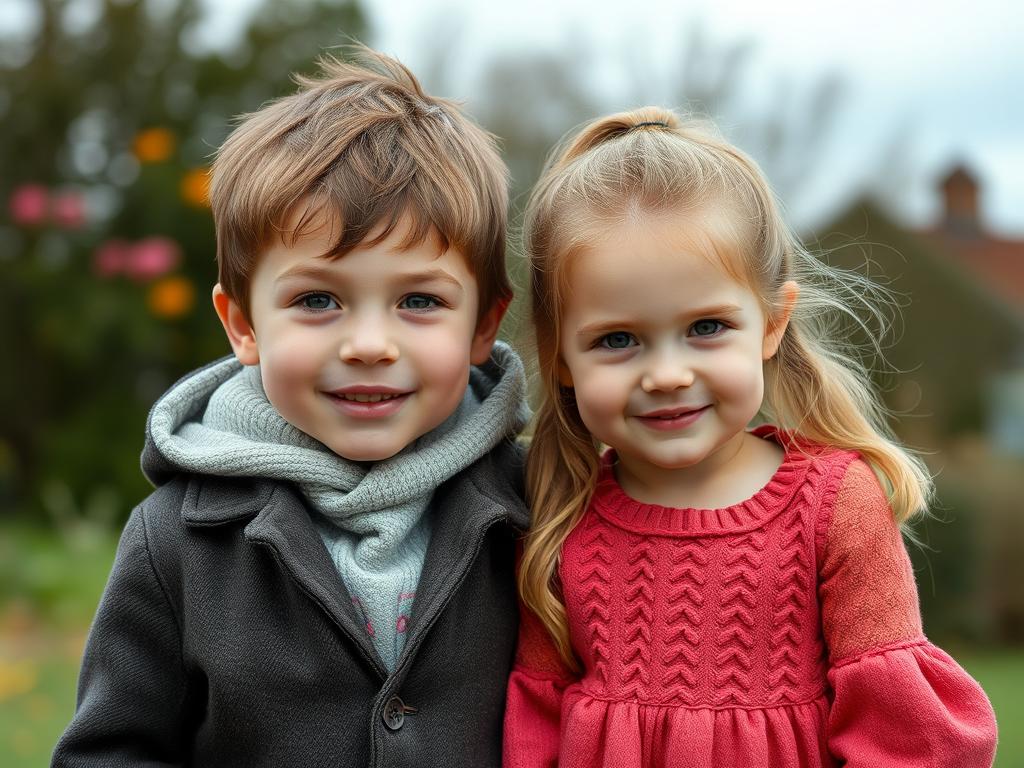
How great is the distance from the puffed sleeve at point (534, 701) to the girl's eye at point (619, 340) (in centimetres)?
55

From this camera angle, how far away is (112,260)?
9.70m

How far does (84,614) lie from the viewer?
690 cm

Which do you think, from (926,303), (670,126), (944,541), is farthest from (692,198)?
(926,303)

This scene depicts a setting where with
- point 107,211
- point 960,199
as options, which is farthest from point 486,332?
point 960,199

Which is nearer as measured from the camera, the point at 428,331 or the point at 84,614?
the point at 428,331

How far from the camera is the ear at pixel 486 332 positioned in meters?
2.38

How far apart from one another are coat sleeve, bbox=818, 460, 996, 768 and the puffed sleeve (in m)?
0.50

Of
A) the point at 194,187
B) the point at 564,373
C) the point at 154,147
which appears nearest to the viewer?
the point at 564,373

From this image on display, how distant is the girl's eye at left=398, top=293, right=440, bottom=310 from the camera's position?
2188 mm

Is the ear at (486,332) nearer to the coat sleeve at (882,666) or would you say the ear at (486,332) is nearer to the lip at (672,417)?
the lip at (672,417)

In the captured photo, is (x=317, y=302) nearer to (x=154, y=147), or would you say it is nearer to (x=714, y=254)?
(x=714, y=254)

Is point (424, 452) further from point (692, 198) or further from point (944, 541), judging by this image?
point (944, 541)

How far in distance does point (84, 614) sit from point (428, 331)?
545 cm

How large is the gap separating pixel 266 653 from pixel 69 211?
8.41m
